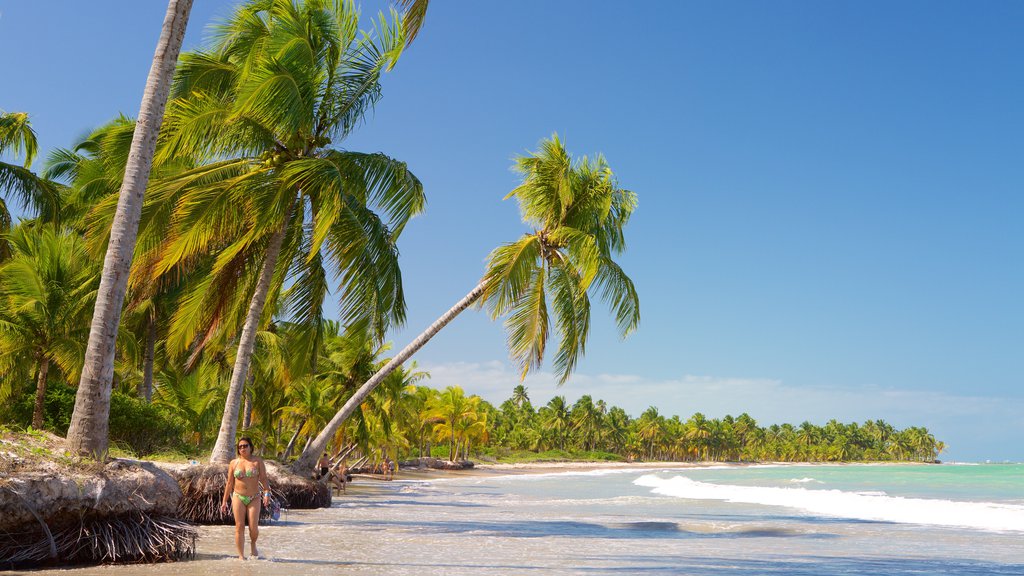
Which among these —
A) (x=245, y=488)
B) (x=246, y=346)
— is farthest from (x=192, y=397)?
(x=245, y=488)

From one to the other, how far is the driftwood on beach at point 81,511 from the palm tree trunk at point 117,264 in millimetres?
420

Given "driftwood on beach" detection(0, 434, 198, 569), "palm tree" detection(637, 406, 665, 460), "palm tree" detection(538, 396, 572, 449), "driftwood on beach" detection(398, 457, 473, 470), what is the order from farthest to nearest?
"palm tree" detection(637, 406, 665, 460)
"palm tree" detection(538, 396, 572, 449)
"driftwood on beach" detection(398, 457, 473, 470)
"driftwood on beach" detection(0, 434, 198, 569)

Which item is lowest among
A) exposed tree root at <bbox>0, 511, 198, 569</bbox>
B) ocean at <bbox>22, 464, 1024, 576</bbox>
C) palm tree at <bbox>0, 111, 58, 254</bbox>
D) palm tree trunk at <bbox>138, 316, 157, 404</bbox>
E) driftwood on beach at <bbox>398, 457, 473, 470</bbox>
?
driftwood on beach at <bbox>398, 457, 473, 470</bbox>

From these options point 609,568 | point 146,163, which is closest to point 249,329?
point 146,163

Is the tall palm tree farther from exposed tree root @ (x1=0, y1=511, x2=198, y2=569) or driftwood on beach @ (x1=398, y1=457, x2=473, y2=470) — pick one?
driftwood on beach @ (x1=398, y1=457, x2=473, y2=470)

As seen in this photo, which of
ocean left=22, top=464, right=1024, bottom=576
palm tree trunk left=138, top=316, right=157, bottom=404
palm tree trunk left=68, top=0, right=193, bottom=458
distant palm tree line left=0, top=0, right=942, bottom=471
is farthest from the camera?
palm tree trunk left=138, top=316, right=157, bottom=404

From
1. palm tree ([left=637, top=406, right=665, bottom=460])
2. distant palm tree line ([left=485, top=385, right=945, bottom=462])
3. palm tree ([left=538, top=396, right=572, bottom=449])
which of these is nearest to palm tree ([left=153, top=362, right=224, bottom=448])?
distant palm tree line ([left=485, top=385, right=945, bottom=462])

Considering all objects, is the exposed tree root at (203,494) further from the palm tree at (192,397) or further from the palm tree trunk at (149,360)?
the palm tree at (192,397)

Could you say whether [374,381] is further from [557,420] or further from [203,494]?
[557,420]

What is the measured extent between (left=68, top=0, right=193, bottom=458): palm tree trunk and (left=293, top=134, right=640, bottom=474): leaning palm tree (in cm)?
740

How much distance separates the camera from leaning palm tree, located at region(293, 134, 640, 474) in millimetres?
15992

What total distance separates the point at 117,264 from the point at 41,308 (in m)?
9.81

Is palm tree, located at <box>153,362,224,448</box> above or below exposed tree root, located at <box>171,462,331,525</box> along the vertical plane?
above

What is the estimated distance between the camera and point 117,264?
8.99 m
